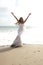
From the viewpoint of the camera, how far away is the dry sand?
5834 mm

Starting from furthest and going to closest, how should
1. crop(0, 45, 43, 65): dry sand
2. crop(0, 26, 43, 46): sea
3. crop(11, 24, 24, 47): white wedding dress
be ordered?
crop(0, 26, 43, 46): sea
crop(11, 24, 24, 47): white wedding dress
crop(0, 45, 43, 65): dry sand

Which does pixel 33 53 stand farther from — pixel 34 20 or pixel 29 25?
pixel 34 20

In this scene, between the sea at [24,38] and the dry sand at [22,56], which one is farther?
the sea at [24,38]

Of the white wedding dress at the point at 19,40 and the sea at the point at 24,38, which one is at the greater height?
the white wedding dress at the point at 19,40

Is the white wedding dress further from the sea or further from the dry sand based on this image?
the dry sand

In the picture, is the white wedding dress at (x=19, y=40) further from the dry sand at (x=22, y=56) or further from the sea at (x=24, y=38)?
the dry sand at (x=22, y=56)

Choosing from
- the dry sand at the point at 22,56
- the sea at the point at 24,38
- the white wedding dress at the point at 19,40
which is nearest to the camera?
the dry sand at the point at 22,56

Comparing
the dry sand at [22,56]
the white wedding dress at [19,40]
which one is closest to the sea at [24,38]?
the white wedding dress at [19,40]

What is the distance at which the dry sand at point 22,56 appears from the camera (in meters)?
5.83

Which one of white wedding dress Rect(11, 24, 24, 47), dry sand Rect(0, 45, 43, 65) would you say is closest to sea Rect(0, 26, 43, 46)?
white wedding dress Rect(11, 24, 24, 47)

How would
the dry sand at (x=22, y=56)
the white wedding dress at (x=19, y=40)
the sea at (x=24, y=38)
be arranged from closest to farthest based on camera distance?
1. the dry sand at (x=22, y=56)
2. the white wedding dress at (x=19, y=40)
3. the sea at (x=24, y=38)

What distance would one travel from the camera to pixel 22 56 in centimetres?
648

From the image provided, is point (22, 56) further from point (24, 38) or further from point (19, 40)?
point (24, 38)

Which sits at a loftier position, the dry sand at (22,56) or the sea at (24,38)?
the dry sand at (22,56)
